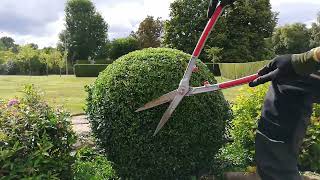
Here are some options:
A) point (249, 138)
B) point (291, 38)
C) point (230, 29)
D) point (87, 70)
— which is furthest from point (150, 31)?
point (249, 138)

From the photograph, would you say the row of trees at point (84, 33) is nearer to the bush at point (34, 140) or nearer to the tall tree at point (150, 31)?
the tall tree at point (150, 31)

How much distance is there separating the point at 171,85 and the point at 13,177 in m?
1.90

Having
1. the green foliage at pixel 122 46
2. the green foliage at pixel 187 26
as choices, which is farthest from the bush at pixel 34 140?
the green foliage at pixel 122 46

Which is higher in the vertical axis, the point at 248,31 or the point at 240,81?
the point at 248,31

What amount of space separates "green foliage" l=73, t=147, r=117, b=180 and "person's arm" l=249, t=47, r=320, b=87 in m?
2.83

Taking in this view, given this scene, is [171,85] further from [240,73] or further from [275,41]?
[275,41]

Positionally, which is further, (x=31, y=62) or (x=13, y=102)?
(x=31, y=62)

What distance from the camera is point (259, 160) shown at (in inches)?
111

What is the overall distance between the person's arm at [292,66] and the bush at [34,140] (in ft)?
7.84

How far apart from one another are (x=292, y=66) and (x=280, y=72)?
77 mm

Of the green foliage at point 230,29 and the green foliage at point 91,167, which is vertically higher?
the green foliage at point 230,29

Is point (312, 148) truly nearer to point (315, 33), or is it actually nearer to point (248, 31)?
point (248, 31)

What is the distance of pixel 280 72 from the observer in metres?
2.70

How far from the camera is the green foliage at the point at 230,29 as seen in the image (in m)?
46.4
